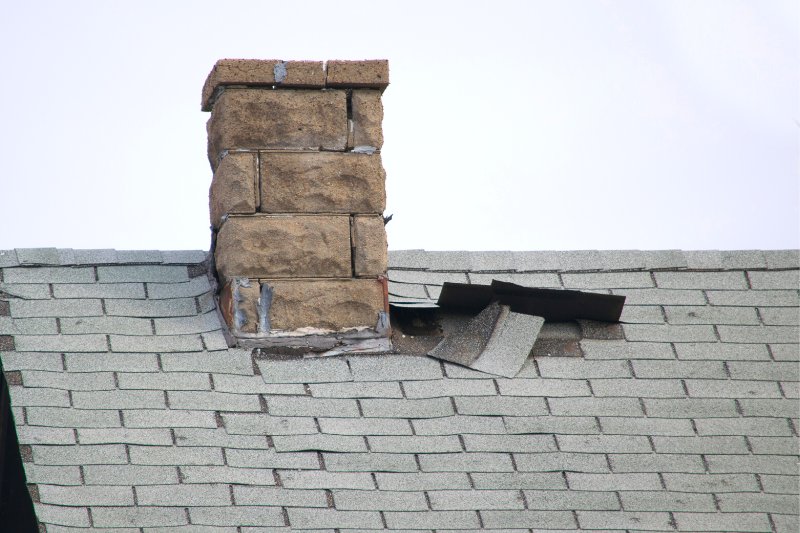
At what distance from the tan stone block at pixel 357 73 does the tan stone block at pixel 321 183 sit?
336mm

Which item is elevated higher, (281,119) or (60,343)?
(281,119)

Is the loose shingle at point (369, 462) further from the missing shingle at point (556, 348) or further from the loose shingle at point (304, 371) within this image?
the missing shingle at point (556, 348)

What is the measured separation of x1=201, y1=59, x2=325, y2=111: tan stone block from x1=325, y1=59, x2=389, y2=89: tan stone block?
2.0 inches

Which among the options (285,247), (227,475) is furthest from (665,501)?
(285,247)

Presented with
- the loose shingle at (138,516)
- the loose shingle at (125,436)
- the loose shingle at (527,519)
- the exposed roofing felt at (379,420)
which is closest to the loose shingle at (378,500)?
the exposed roofing felt at (379,420)

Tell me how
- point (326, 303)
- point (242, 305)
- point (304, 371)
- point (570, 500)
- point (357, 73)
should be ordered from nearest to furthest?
point (570, 500) → point (304, 371) → point (242, 305) → point (326, 303) → point (357, 73)

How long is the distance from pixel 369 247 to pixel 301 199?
0.39 meters

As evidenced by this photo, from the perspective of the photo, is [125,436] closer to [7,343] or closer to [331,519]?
[7,343]

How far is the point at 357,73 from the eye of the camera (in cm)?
533

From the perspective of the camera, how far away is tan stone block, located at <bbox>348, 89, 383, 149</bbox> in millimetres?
5363

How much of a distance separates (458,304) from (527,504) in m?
1.31

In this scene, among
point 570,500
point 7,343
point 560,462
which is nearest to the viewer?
point 570,500

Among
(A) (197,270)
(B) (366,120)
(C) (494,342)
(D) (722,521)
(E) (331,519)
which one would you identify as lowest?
(D) (722,521)

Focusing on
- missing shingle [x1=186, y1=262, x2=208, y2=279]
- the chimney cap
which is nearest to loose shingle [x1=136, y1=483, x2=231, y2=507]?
missing shingle [x1=186, y1=262, x2=208, y2=279]
